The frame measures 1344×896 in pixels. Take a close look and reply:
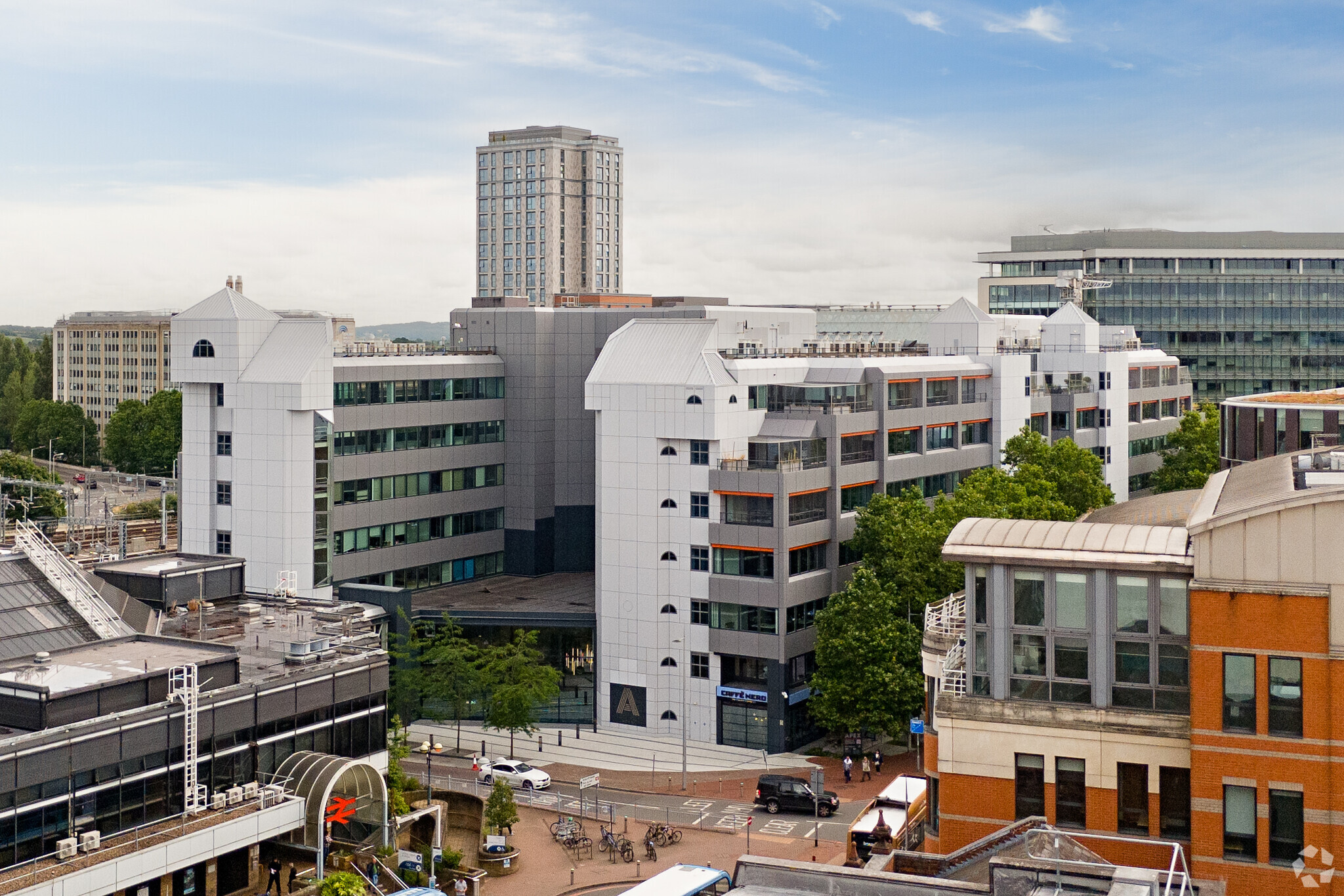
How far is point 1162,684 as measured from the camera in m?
50.1

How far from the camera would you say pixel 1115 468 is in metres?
145

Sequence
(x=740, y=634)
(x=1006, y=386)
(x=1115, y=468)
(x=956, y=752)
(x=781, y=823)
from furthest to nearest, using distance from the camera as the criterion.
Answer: (x=1115, y=468)
(x=1006, y=386)
(x=740, y=634)
(x=781, y=823)
(x=956, y=752)

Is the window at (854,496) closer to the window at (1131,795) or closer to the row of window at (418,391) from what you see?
the row of window at (418,391)

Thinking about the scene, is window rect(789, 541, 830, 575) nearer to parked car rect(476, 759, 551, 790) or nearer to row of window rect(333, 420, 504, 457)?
parked car rect(476, 759, 551, 790)

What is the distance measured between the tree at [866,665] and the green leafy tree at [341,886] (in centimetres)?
3917

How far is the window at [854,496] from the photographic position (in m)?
105

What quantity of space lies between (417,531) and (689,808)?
3663cm

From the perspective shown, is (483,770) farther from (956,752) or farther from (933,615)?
(956,752)

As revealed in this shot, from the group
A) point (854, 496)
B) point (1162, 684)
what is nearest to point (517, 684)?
point (854, 496)

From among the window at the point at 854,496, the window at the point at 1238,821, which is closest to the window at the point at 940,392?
the window at the point at 854,496

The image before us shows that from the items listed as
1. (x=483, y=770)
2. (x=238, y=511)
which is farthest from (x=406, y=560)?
(x=483, y=770)

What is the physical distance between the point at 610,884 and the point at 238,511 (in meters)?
43.6

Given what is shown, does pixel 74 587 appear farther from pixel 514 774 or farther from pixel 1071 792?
pixel 1071 792

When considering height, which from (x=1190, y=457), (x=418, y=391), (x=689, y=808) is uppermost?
(x=418, y=391)
